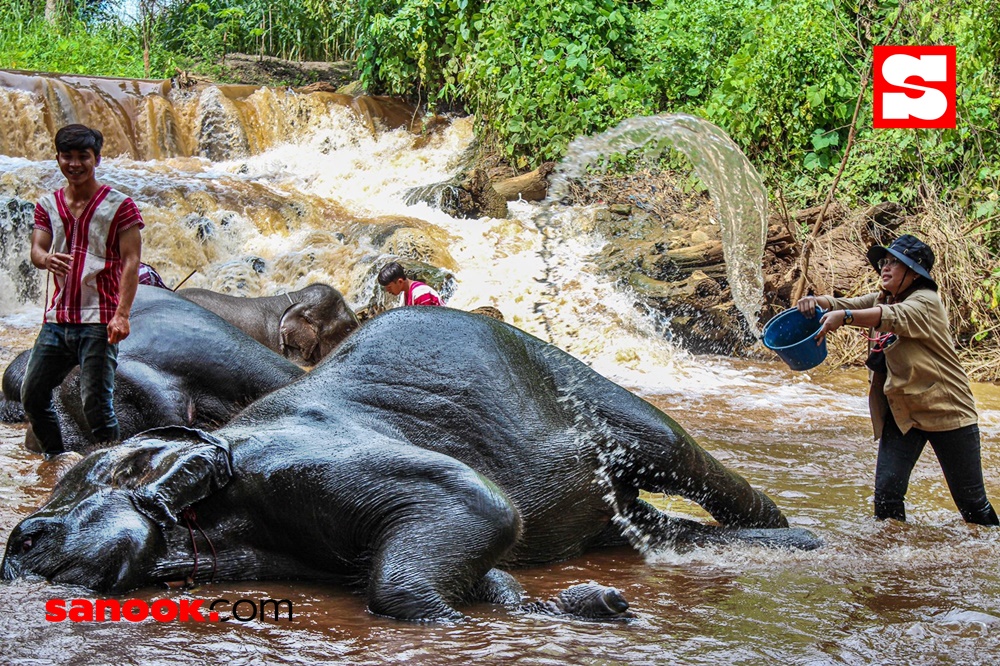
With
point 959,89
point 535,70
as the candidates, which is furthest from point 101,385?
point 535,70

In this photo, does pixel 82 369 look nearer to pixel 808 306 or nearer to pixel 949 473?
pixel 808 306

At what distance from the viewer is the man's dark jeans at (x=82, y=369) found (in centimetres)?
520

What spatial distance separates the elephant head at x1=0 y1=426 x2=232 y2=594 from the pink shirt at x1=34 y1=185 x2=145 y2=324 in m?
1.92

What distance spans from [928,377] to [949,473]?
485 millimetres

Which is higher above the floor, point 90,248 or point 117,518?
point 90,248

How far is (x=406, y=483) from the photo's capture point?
3.33 metres

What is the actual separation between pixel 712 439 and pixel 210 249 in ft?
28.3

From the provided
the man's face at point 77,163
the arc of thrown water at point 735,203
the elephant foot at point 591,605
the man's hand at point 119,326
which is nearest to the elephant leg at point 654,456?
the elephant foot at point 591,605

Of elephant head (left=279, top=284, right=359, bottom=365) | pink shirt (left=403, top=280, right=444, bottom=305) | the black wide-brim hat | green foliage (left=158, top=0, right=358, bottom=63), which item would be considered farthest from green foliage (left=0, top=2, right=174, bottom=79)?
the black wide-brim hat

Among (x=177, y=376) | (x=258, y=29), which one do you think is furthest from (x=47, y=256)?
(x=258, y=29)

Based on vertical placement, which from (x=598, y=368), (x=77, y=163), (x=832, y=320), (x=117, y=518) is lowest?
(x=598, y=368)

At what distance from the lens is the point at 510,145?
16750 mm

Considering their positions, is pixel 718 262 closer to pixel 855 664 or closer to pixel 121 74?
pixel 855 664

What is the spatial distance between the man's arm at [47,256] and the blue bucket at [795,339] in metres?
3.31
